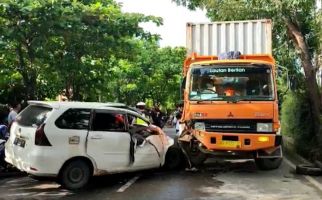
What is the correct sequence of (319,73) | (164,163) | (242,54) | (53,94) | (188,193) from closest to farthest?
(188,193) → (164,163) → (242,54) → (319,73) → (53,94)

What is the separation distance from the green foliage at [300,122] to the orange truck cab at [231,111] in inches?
176

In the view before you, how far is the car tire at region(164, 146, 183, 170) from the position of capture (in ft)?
41.0

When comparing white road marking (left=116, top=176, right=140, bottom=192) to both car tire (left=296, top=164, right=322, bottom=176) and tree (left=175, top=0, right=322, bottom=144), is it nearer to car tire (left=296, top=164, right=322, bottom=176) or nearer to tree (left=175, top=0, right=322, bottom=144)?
car tire (left=296, top=164, right=322, bottom=176)

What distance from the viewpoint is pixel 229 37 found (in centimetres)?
1360

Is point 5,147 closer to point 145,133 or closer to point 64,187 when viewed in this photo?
point 64,187

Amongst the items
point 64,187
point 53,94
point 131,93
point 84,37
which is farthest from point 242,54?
point 131,93

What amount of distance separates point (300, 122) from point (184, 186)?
827cm

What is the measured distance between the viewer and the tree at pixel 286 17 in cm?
1527

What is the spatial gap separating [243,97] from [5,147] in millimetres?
5004

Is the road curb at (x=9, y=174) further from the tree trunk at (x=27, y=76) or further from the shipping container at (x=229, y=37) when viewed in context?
the shipping container at (x=229, y=37)

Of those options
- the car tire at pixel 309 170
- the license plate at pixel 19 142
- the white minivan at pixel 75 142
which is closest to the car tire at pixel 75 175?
the white minivan at pixel 75 142

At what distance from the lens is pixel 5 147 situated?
10727 mm

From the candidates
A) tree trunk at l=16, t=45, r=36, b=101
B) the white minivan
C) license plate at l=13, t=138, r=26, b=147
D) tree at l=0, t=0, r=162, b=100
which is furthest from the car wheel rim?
tree trunk at l=16, t=45, r=36, b=101

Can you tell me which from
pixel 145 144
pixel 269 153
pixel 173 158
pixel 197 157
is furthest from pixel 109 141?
pixel 269 153
